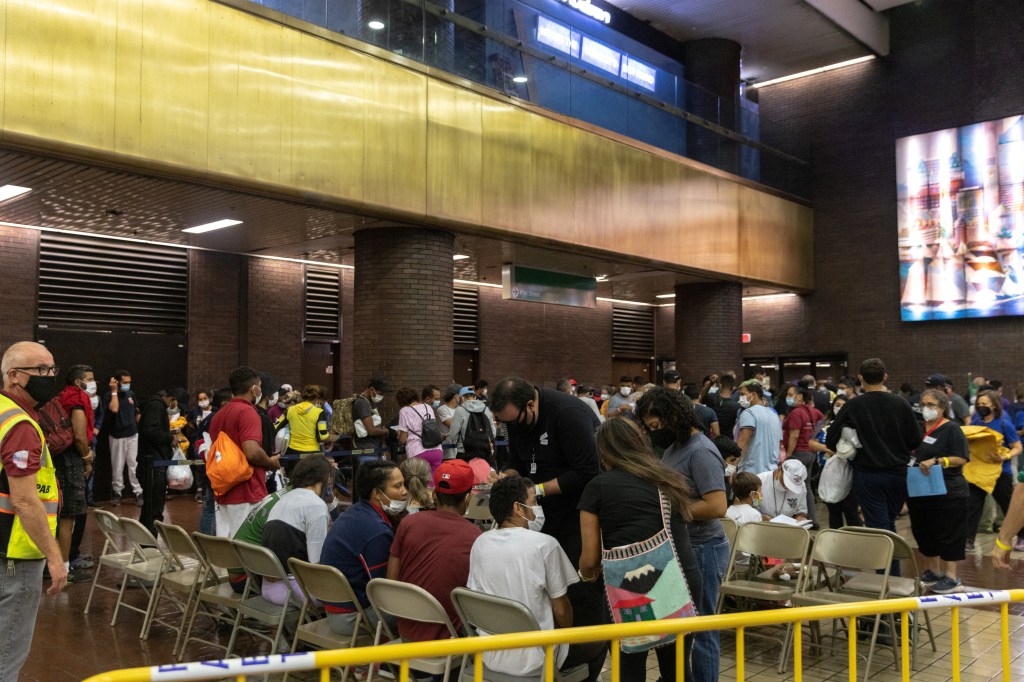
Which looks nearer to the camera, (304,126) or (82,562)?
(82,562)

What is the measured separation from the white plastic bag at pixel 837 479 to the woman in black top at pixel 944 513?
46 centimetres

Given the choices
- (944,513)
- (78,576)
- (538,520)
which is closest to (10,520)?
(538,520)

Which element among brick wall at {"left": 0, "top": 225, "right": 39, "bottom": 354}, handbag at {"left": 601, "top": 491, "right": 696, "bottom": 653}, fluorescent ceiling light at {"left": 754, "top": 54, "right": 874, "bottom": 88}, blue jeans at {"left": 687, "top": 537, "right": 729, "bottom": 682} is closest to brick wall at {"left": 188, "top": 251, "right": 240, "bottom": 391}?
brick wall at {"left": 0, "top": 225, "right": 39, "bottom": 354}

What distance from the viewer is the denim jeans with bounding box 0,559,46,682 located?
362cm

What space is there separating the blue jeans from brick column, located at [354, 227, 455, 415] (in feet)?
24.1

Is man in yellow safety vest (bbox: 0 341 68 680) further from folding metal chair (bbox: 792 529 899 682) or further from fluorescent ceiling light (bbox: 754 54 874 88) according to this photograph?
fluorescent ceiling light (bbox: 754 54 874 88)

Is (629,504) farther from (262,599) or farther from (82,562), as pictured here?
(82,562)

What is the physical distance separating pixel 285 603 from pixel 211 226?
329 inches

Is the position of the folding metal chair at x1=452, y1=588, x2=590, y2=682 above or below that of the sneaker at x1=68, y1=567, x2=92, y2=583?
above

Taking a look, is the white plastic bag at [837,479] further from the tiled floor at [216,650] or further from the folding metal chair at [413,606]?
the folding metal chair at [413,606]

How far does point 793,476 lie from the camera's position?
288 inches

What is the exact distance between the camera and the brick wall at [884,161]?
17.9m

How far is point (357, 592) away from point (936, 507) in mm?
4466

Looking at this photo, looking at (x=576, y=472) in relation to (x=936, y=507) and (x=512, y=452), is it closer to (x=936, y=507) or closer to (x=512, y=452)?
(x=512, y=452)
